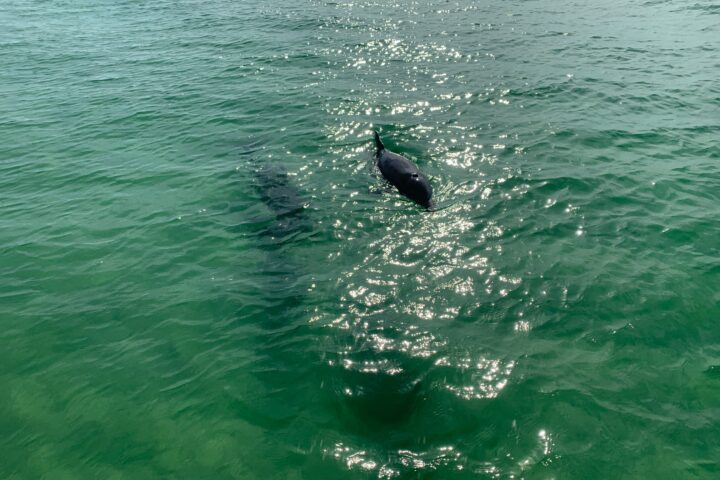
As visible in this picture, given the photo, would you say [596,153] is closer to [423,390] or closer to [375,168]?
[375,168]

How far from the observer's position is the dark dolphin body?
42.8 feet

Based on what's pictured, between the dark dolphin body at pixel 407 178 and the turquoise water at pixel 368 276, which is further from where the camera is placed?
→ the dark dolphin body at pixel 407 178

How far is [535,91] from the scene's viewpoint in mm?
19766

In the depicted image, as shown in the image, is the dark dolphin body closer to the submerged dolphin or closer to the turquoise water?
the turquoise water

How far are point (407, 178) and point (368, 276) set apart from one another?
3.78 meters

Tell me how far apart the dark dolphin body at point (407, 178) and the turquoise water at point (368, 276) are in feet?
1.20

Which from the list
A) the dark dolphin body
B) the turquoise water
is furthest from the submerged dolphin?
the dark dolphin body

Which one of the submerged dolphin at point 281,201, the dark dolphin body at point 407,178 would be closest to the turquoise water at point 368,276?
the submerged dolphin at point 281,201

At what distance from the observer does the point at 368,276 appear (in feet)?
36.1

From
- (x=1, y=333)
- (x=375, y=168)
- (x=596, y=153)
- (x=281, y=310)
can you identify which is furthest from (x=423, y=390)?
(x=596, y=153)

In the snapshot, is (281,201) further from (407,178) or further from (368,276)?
(368,276)

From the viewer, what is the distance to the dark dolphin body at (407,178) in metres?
13.0

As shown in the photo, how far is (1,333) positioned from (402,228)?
9993mm

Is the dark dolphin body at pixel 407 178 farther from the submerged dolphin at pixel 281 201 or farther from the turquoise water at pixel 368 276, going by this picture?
the submerged dolphin at pixel 281 201
